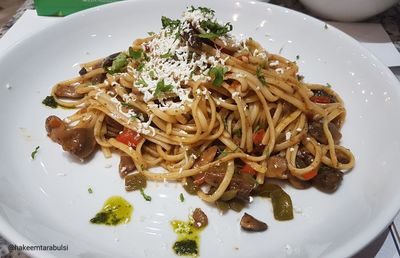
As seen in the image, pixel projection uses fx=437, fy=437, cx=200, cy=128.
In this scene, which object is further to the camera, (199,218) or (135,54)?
(135,54)

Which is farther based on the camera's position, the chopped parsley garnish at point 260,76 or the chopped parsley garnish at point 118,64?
the chopped parsley garnish at point 118,64

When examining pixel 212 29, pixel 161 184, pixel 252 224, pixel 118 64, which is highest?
pixel 212 29

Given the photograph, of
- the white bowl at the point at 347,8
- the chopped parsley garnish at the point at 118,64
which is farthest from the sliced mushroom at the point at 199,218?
the white bowl at the point at 347,8

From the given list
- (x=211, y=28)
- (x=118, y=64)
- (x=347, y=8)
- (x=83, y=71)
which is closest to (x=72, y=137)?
(x=118, y=64)

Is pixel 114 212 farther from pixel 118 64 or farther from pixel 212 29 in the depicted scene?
pixel 212 29

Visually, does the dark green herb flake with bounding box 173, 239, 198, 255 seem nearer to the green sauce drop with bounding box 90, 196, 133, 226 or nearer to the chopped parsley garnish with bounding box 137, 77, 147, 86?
the green sauce drop with bounding box 90, 196, 133, 226

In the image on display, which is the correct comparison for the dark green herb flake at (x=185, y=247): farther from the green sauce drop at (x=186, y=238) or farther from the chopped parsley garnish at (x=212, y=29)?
the chopped parsley garnish at (x=212, y=29)

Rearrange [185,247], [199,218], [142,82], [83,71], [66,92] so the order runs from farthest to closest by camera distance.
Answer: [83,71], [66,92], [142,82], [199,218], [185,247]
